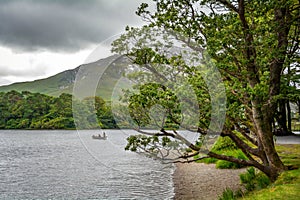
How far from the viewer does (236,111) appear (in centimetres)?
1005

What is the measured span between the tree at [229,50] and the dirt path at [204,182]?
3302mm

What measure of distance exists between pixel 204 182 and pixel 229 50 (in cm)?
821

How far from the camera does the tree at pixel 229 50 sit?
387 inches

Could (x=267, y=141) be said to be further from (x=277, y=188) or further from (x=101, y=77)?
(x=101, y=77)

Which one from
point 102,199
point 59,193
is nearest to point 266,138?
point 102,199

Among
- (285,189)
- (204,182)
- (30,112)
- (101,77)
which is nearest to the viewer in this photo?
(285,189)

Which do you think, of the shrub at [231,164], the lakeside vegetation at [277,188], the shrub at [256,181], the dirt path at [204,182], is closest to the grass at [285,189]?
the lakeside vegetation at [277,188]

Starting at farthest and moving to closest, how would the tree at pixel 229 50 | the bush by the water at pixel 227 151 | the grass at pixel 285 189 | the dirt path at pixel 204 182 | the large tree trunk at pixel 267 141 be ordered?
the bush by the water at pixel 227 151 → the dirt path at pixel 204 182 → the large tree trunk at pixel 267 141 → the tree at pixel 229 50 → the grass at pixel 285 189

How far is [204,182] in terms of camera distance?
16.4m

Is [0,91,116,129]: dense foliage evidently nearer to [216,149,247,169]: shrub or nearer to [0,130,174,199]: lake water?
[0,130,174,199]: lake water

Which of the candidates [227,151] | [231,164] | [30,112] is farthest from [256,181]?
[30,112]

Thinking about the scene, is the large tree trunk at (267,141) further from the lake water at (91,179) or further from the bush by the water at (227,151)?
the bush by the water at (227,151)

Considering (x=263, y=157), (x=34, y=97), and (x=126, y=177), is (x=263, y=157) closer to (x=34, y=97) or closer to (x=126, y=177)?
(x=126, y=177)

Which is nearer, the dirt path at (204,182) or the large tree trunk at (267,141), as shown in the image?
the large tree trunk at (267,141)
